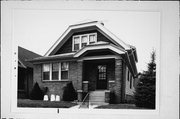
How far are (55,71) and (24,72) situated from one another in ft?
1.51

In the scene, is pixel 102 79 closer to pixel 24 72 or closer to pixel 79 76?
pixel 79 76

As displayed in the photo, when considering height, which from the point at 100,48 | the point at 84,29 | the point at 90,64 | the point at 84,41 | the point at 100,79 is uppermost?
the point at 84,29

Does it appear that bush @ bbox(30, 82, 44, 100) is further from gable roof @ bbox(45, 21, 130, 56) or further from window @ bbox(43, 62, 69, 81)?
gable roof @ bbox(45, 21, 130, 56)

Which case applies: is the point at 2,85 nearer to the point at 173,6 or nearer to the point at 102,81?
the point at 102,81

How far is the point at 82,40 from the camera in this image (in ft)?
9.55

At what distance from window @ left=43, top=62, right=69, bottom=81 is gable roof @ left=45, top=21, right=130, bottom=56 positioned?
0.21m

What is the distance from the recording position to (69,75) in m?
2.92

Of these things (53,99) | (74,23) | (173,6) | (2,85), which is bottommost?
(53,99)

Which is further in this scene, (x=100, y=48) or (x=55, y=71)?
(x=55, y=71)

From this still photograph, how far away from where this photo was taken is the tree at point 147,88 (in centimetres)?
283

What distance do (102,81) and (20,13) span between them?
5.27 ft

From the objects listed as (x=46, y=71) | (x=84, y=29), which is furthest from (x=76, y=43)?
(x=46, y=71)

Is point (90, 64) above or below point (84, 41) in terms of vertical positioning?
below

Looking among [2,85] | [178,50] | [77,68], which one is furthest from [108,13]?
[2,85]
